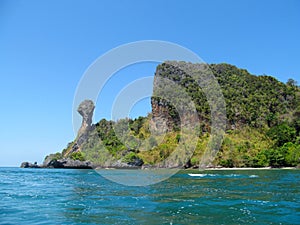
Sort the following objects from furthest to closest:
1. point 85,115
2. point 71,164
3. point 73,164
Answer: point 85,115 < point 71,164 < point 73,164

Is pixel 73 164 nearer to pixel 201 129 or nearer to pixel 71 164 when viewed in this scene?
pixel 71 164

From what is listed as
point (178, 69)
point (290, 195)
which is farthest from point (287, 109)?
point (290, 195)

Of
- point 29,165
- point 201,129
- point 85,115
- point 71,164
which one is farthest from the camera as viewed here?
point 85,115

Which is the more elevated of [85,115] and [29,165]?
[85,115]

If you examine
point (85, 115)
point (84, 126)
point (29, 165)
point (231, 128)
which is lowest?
point (29, 165)

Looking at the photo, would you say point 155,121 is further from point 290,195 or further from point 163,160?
point 290,195

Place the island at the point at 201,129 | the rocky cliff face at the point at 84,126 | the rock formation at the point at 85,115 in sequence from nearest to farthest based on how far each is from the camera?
1. the island at the point at 201,129
2. the rocky cliff face at the point at 84,126
3. the rock formation at the point at 85,115

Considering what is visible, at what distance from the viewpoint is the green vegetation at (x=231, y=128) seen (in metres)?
104

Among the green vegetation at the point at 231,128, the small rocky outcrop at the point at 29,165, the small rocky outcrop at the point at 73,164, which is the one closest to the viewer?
the green vegetation at the point at 231,128

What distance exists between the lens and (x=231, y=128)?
126 m

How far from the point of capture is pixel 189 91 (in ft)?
474

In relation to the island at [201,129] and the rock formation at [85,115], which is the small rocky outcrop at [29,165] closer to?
the island at [201,129]

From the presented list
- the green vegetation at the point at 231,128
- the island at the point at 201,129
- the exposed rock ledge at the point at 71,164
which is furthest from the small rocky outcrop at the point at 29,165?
the green vegetation at the point at 231,128

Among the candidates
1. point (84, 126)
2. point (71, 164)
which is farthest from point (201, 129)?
point (84, 126)
